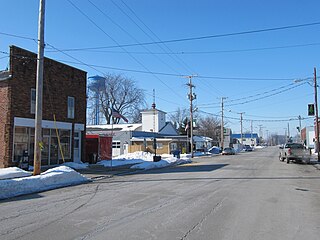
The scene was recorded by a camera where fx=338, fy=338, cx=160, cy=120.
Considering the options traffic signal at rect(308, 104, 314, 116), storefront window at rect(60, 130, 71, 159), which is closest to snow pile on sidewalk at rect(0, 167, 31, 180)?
storefront window at rect(60, 130, 71, 159)

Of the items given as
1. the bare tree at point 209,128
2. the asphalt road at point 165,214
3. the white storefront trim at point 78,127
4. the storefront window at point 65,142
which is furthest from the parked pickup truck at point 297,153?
the bare tree at point 209,128

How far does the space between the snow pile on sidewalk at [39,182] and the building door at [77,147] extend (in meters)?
11.3

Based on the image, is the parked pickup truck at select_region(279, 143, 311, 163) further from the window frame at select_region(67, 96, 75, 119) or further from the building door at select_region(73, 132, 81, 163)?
the window frame at select_region(67, 96, 75, 119)

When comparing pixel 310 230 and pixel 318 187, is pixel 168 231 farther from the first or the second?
pixel 318 187

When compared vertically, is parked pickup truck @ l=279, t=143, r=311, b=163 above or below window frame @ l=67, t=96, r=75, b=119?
below

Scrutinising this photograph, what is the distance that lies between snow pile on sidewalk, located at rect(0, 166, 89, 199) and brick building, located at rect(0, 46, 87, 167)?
265 inches

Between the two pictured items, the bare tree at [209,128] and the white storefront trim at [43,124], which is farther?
the bare tree at [209,128]

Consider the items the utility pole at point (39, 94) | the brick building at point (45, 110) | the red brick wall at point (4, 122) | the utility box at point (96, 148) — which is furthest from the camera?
the utility box at point (96, 148)

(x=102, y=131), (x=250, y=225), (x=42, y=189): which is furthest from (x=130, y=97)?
(x=250, y=225)

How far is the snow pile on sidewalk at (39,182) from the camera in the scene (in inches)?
502

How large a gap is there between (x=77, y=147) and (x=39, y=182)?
48.4 ft

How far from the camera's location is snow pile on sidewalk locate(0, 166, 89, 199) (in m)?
12.8

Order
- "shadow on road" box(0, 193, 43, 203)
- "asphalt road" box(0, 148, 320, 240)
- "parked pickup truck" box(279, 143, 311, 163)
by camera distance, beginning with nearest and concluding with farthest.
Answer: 1. "asphalt road" box(0, 148, 320, 240)
2. "shadow on road" box(0, 193, 43, 203)
3. "parked pickup truck" box(279, 143, 311, 163)

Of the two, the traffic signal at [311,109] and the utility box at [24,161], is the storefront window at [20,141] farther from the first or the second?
the traffic signal at [311,109]
